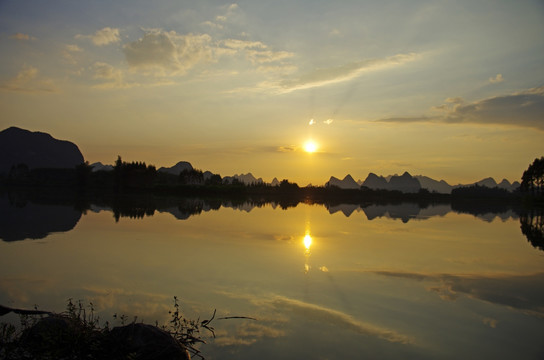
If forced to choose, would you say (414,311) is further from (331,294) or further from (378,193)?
(378,193)

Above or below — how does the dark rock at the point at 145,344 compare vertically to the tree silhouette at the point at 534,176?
below

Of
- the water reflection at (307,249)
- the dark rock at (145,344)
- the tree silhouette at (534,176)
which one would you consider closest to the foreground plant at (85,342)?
the dark rock at (145,344)

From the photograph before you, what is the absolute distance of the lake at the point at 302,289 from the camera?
6.63 metres

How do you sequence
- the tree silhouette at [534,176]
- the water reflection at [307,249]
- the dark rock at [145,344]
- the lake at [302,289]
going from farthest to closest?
the tree silhouette at [534,176]
the water reflection at [307,249]
the lake at [302,289]
the dark rock at [145,344]

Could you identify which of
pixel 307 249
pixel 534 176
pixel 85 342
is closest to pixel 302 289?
pixel 85 342

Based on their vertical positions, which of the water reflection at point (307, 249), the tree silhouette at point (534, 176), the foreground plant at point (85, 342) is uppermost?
the tree silhouette at point (534, 176)

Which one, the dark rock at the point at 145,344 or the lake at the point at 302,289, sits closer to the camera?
the dark rock at the point at 145,344

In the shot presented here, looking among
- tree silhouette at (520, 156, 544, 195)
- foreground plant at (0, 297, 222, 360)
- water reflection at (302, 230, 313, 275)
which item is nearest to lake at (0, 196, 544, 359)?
water reflection at (302, 230, 313, 275)

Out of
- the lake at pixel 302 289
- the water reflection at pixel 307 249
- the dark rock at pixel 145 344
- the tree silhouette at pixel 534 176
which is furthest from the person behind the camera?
the tree silhouette at pixel 534 176

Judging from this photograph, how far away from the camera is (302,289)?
9.57m

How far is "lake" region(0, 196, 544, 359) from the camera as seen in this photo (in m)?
6.63

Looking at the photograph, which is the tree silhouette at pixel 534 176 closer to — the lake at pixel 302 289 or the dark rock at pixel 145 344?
the lake at pixel 302 289

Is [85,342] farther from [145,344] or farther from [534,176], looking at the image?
[534,176]

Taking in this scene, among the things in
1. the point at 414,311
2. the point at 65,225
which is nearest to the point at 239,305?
the point at 414,311
